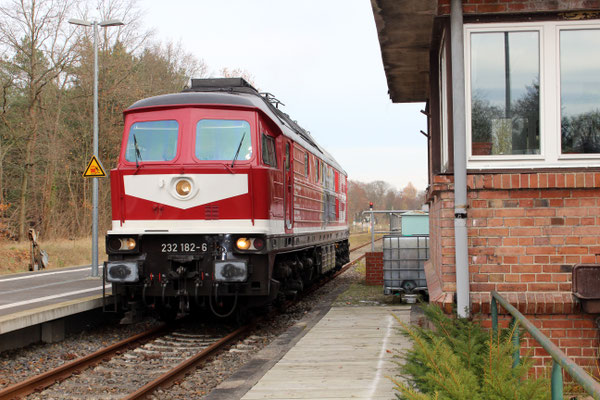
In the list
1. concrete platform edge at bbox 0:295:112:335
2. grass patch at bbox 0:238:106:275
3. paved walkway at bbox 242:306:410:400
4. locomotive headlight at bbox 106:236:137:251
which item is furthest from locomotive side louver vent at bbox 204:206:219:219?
grass patch at bbox 0:238:106:275

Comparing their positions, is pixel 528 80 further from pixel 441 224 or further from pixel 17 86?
pixel 17 86

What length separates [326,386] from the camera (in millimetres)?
5770

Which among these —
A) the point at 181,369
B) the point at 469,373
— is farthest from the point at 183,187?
the point at 469,373

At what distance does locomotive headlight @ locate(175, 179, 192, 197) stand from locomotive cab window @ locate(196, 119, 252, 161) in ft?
1.38

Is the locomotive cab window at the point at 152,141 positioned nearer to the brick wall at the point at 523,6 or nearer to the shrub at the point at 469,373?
the brick wall at the point at 523,6

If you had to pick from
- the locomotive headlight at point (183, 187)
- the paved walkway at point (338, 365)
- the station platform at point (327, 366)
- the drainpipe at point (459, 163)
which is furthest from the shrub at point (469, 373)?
the locomotive headlight at point (183, 187)

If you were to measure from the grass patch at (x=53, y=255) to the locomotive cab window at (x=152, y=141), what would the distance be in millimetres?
12232

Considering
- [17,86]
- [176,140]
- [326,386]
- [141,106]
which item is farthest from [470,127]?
[17,86]

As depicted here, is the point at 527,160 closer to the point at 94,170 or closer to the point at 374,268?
the point at 94,170

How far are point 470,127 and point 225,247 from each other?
181 inches

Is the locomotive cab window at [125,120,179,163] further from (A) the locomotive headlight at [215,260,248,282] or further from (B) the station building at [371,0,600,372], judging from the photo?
(B) the station building at [371,0,600,372]

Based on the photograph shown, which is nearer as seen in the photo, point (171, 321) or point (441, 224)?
point (441, 224)

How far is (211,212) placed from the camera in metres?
9.23

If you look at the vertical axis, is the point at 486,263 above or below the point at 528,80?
below
